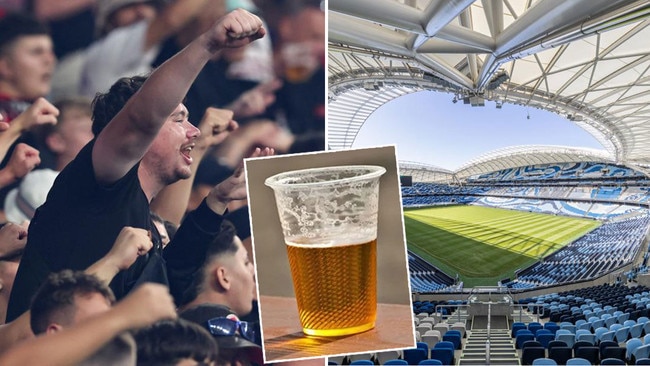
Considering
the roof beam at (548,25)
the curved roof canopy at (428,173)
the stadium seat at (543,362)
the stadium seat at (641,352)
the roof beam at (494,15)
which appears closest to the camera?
the roof beam at (548,25)

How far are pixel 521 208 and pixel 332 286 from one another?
185ft

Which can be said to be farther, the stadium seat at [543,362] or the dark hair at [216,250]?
the stadium seat at [543,362]

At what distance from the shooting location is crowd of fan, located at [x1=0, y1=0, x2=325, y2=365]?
2.54 meters

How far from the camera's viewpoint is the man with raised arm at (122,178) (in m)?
2.53

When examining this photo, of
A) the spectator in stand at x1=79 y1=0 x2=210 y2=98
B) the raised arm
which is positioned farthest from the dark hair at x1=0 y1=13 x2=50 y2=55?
the raised arm

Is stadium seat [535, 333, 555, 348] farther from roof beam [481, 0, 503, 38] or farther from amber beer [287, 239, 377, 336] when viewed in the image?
amber beer [287, 239, 377, 336]

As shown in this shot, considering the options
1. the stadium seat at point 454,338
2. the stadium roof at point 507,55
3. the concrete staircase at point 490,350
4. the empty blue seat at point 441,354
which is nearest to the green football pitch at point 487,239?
the stadium roof at point 507,55

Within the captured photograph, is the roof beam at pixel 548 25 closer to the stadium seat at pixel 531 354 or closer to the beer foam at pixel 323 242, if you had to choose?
the stadium seat at pixel 531 354

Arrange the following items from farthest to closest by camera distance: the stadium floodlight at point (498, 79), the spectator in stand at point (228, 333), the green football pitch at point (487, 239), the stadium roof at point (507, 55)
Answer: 1. the green football pitch at point (487, 239)
2. the stadium floodlight at point (498, 79)
3. the stadium roof at point (507, 55)
4. the spectator in stand at point (228, 333)

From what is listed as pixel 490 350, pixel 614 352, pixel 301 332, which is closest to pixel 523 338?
pixel 490 350

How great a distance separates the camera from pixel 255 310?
2721 mm

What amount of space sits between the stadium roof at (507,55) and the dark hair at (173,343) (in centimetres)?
306

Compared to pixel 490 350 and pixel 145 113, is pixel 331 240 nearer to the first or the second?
pixel 145 113

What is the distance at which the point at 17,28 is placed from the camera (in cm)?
261
